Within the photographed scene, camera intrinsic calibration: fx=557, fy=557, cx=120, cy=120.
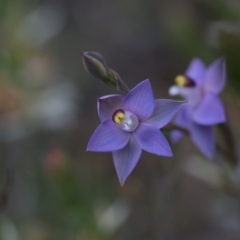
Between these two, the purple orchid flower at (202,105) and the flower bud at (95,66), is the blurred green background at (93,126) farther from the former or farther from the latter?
the flower bud at (95,66)

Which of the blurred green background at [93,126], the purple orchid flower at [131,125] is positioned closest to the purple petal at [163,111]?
the purple orchid flower at [131,125]

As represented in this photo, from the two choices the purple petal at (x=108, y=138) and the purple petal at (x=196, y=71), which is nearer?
the purple petal at (x=108, y=138)

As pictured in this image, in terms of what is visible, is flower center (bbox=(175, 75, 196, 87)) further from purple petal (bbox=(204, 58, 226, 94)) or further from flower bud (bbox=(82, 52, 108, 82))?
flower bud (bbox=(82, 52, 108, 82))

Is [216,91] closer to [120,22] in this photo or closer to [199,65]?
[199,65]

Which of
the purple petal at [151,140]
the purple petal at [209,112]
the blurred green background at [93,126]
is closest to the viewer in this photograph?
the purple petal at [151,140]

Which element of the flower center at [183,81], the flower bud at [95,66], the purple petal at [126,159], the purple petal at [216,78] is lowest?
the purple petal at [216,78]

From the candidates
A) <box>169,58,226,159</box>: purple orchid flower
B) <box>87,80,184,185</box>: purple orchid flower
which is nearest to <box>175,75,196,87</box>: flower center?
<box>169,58,226,159</box>: purple orchid flower

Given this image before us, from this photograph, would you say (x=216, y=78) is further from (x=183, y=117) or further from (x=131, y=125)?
(x=131, y=125)
